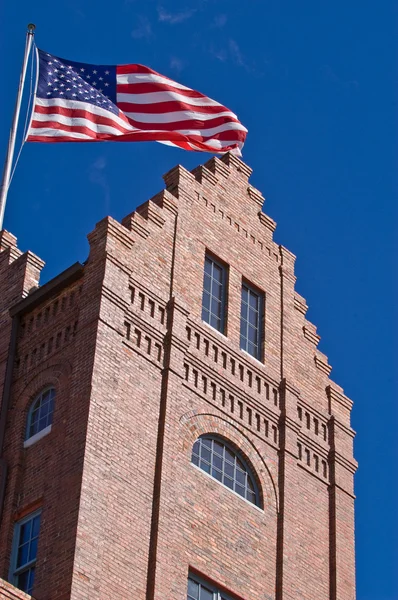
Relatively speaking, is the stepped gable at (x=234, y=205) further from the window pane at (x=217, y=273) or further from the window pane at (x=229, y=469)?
the window pane at (x=229, y=469)

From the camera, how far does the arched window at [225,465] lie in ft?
119

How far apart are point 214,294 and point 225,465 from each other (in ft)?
15.8

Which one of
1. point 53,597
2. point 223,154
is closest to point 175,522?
point 53,597

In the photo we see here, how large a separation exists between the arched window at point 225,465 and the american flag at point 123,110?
8286 mm

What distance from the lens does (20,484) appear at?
3466cm

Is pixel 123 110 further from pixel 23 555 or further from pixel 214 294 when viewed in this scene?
pixel 23 555

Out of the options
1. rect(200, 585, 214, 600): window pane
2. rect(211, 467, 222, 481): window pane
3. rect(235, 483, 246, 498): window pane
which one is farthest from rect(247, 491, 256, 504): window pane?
rect(200, 585, 214, 600): window pane

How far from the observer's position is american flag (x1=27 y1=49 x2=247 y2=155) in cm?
4069

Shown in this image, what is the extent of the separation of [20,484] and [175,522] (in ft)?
11.1

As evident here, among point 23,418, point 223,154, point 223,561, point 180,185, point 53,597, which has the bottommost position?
point 53,597

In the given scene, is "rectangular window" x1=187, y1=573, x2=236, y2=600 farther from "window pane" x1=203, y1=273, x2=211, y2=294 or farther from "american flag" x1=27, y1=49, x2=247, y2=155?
"american flag" x1=27, y1=49, x2=247, y2=155

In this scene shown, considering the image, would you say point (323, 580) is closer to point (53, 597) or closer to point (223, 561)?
point (223, 561)

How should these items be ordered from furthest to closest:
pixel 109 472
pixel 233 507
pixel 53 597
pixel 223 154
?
pixel 223 154, pixel 233 507, pixel 109 472, pixel 53 597

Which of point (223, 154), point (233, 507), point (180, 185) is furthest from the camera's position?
point (223, 154)
